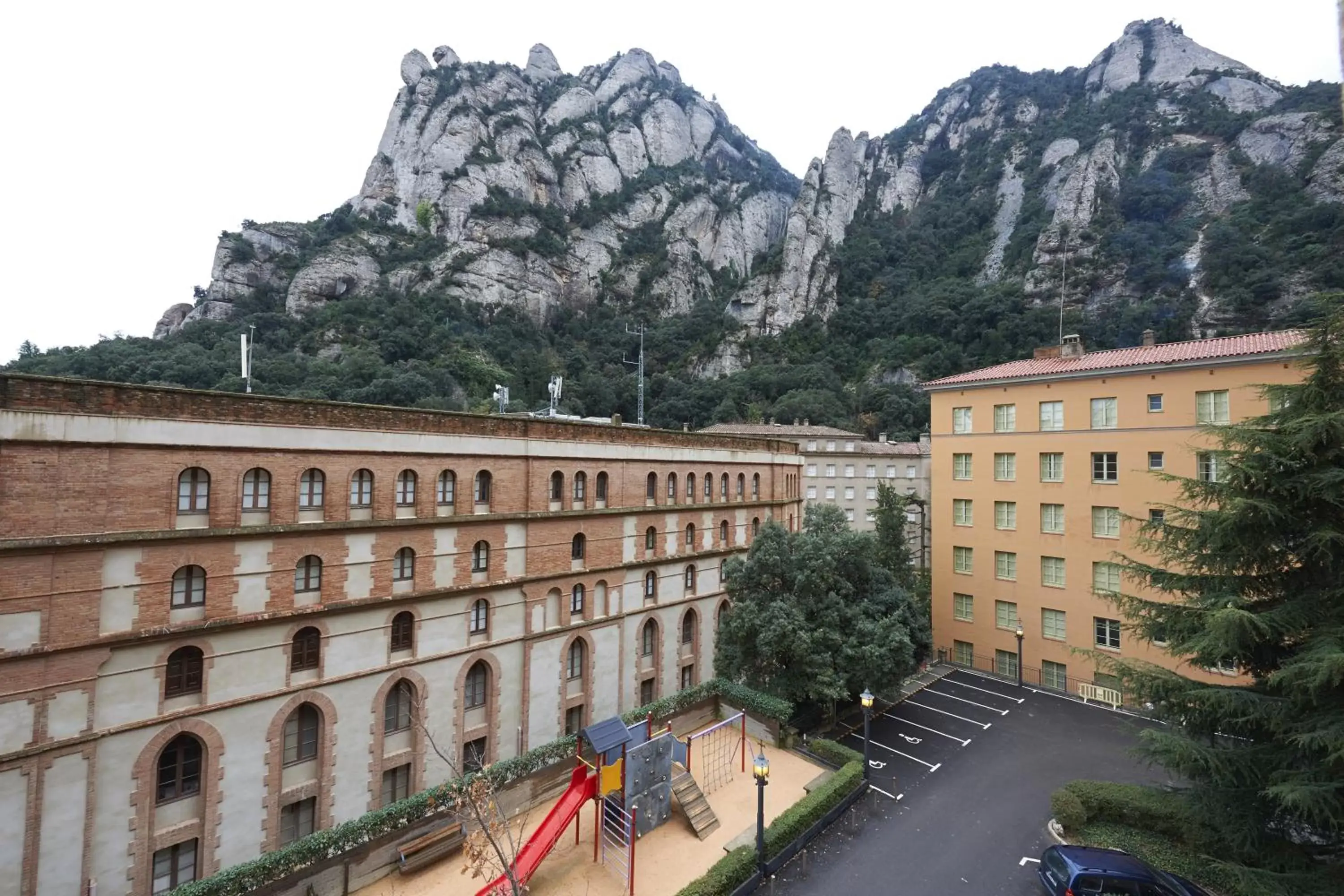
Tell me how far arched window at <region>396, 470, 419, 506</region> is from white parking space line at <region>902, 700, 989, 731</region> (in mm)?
21696

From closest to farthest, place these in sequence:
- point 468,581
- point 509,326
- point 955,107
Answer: point 468,581 < point 509,326 < point 955,107

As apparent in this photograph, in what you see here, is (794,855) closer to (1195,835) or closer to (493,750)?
(1195,835)

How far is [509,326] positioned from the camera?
97562mm

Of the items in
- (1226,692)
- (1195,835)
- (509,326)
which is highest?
(509,326)

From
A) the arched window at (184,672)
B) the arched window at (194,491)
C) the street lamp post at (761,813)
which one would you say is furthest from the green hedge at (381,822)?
the arched window at (194,491)

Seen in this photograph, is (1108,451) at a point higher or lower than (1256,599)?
higher

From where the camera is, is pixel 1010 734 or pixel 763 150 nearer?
pixel 1010 734

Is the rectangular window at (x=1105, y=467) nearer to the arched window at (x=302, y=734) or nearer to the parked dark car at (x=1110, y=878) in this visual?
the parked dark car at (x=1110, y=878)

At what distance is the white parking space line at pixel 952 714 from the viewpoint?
22.7m

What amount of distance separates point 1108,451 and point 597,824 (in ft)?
83.6

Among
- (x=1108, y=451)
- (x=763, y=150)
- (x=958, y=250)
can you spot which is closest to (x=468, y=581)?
(x=1108, y=451)

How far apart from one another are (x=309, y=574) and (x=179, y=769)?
4997 mm

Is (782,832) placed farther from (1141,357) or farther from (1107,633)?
(1141,357)

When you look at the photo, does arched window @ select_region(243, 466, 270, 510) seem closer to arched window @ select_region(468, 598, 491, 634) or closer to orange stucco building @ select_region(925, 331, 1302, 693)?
arched window @ select_region(468, 598, 491, 634)
